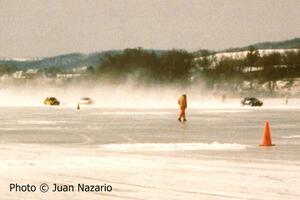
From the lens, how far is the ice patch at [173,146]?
703 inches

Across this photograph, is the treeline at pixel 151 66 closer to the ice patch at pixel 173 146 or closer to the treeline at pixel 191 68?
the treeline at pixel 191 68

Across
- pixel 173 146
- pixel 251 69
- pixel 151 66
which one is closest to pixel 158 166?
pixel 173 146

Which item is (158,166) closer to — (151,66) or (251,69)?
(151,66)

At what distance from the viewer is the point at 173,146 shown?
1869 centimetres

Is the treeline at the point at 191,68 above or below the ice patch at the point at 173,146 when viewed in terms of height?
above

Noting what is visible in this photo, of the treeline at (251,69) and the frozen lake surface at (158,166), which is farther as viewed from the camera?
the treeline at (251,69)

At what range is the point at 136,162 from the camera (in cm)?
1427

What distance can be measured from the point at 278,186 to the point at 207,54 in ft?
527

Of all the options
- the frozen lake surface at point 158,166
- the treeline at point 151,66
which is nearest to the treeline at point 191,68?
the treeline at point 151,66

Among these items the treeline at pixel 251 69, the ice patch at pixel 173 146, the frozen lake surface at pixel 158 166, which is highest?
the treeline at pixel 251 69

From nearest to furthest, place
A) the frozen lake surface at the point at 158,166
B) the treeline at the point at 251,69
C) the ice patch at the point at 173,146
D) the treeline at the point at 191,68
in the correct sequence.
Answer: the frozen lake surface at the point at 158,166 < the ice patch at the point at 173,146 < the treeline at the point at 251,69 < the treeline at the point at 191,68

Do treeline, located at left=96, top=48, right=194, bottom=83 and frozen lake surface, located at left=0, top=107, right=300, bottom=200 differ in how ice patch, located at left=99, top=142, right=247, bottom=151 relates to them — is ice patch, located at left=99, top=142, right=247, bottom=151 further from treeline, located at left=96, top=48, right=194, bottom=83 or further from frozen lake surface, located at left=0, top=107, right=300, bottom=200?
treeline, located at left=96, top=48, right=194, bottom=83

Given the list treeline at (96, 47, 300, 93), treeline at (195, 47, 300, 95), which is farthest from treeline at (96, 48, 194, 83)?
treeline at (195, 47, 300, 95)

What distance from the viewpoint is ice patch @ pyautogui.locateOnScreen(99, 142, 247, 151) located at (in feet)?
58.6
